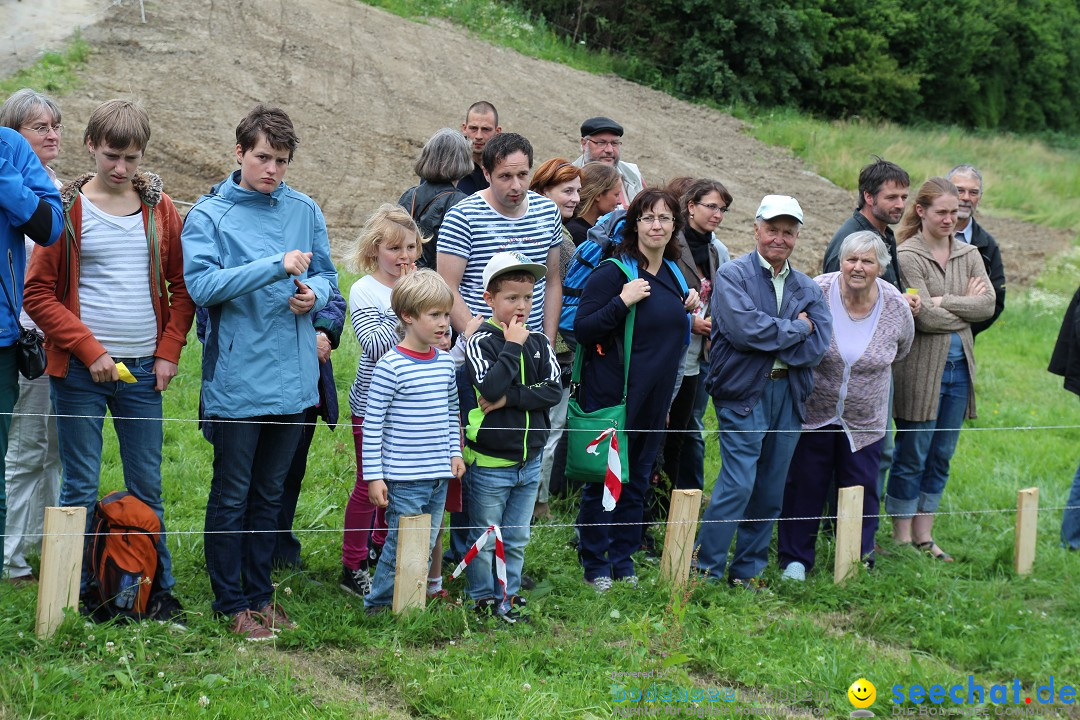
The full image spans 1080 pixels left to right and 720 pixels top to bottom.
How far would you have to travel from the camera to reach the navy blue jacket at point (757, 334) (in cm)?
609

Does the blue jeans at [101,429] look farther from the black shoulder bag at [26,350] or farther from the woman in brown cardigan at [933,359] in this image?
the woman in brown cardigan at [933,359]

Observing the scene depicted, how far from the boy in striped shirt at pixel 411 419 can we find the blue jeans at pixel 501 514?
0.64 feet

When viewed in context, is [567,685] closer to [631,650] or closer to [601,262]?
[631,650]

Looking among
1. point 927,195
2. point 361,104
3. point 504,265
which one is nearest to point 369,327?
point 504,265

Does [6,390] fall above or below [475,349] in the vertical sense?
below

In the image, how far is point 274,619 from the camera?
5156mm

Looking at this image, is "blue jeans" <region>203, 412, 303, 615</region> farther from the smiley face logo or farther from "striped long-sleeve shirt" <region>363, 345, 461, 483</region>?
the smiley face logo

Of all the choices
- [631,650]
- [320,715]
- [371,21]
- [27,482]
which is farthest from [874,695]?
[371,21]

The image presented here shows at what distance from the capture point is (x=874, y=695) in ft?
16.4

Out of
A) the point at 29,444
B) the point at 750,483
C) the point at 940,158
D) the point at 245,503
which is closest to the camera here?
the point at 245,503

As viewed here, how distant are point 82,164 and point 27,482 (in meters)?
9.09

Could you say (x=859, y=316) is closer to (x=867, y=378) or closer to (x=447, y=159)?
(x=867, y=378)

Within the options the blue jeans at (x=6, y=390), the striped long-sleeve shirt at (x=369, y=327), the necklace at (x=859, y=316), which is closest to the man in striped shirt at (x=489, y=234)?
the striped long-sleeve shirt at (x=369, y=327)

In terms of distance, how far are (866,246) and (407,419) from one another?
2955 mm
